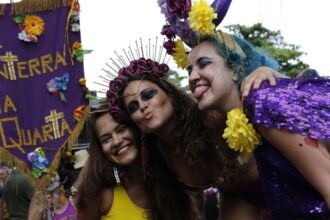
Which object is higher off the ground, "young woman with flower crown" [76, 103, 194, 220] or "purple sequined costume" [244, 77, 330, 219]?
"purple sequined costume" [244, 77, 330, 219]

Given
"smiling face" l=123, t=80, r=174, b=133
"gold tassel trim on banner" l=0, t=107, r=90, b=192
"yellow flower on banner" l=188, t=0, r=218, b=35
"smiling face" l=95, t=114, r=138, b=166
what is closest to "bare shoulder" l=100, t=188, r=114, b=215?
"smiling face" l=95, t=114, r=138, b=166

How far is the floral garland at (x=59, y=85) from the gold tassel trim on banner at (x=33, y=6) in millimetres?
498

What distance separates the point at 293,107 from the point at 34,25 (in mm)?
2264

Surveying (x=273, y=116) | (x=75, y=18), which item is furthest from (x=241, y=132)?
(x=75, y=18)

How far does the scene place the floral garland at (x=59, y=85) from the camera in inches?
155

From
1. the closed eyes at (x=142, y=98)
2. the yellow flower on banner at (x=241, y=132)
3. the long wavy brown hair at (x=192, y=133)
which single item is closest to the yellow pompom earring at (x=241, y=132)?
the yellow flower on banner at (x=241, y=132)

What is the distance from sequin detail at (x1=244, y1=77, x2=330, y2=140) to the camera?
2.26m

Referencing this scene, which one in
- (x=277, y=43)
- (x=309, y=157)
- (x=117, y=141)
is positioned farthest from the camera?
(x=277, y=43)

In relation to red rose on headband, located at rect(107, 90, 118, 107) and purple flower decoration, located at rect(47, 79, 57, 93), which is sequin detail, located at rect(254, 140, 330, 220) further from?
purple flower decoration, located at rect(47, 79, 57, 93)

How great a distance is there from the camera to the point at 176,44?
3271 mm

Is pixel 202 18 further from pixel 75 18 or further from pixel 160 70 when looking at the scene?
pixel 75 18

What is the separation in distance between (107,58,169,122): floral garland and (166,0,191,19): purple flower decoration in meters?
0.49

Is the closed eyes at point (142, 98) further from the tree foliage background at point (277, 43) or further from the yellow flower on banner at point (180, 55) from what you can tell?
the tree foliage background at point (277, 43)

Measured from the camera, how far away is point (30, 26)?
154 inches
